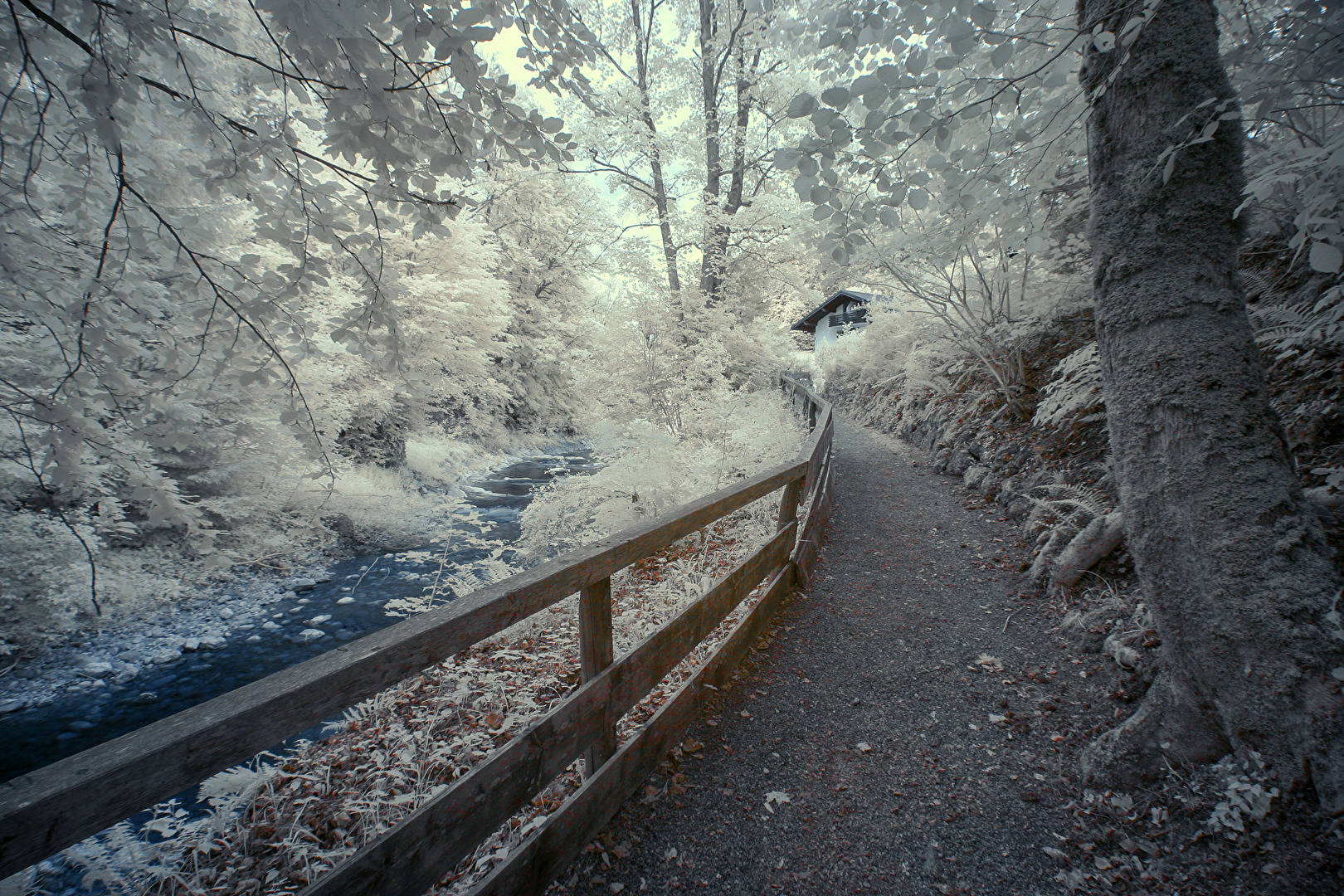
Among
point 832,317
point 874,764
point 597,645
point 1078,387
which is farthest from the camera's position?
point 832,317

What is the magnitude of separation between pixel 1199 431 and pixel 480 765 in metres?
2.77

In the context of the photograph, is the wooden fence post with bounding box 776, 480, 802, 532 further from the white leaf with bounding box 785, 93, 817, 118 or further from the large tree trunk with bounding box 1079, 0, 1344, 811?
the white leaf with bounding box 785, 93, 817, 118

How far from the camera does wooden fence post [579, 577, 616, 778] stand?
2.15 metres

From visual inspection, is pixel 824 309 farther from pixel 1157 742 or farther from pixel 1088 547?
pixel 1157 742

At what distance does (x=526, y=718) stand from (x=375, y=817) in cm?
94

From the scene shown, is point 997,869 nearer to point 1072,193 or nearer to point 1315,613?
point 1315,613

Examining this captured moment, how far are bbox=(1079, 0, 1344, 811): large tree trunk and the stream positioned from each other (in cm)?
550

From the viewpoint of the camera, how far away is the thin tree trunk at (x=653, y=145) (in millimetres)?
12750

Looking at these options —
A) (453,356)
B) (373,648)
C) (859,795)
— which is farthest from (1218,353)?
(453,356)

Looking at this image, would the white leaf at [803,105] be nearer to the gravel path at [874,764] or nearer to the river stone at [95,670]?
the gravel path at [874,764]

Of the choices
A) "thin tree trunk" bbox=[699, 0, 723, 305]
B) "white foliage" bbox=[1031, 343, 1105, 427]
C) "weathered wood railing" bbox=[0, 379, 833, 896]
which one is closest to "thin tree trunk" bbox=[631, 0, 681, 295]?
"thin tree trunk" bbox=[699, 0, 723, 305]

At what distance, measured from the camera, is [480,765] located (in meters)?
1.62

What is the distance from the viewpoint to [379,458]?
12.5m

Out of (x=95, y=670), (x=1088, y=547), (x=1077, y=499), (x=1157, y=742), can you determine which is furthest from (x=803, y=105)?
(x=95, y=670)
